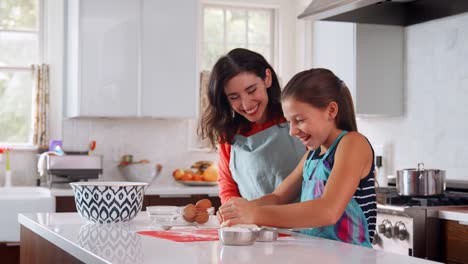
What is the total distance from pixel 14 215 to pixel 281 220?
296 centimetres

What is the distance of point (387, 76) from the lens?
4730 mm

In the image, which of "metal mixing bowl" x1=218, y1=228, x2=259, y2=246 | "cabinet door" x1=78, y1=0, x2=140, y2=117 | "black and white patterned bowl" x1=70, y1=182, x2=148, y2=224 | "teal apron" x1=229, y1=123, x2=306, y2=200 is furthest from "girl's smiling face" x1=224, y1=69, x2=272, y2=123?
"cabinet door" x1=78, y1=0, x2=140, y2=117

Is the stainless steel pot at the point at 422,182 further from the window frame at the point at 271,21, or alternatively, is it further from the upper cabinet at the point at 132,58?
the window frame at the point at 271,21

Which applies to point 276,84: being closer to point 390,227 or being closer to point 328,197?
point 328,197

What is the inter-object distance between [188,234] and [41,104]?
3376mm

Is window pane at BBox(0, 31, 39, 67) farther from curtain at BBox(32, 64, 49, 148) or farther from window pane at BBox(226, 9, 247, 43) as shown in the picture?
window pane at BBox(226, 9, 247, 43)

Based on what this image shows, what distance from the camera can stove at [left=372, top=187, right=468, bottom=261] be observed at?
11.5 feet

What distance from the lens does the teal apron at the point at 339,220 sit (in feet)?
6.82

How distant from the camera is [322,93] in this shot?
7.14 feet

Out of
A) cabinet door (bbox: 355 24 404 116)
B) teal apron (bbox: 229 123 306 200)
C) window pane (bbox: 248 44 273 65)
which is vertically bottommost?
teal apron (bbox: 229 123 306 200)

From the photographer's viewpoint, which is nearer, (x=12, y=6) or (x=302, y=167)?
(x=302, y=167)

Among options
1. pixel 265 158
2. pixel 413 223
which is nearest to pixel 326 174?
pixel 265 158

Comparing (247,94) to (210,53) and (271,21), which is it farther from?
(271,21)

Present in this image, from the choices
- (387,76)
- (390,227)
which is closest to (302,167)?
(390,227)
